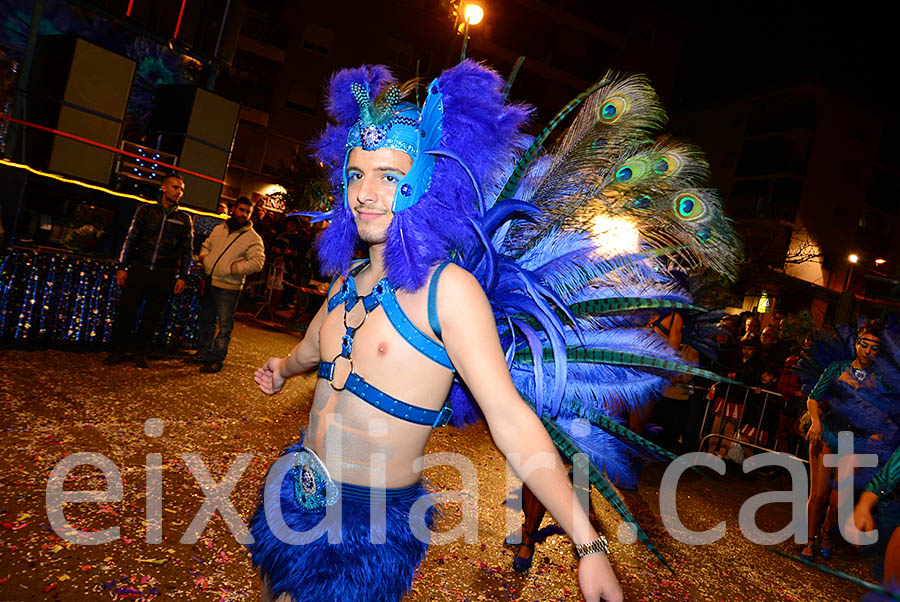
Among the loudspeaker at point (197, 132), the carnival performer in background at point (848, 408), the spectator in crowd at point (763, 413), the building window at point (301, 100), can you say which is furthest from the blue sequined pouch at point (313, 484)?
the building window at point (301, 100)

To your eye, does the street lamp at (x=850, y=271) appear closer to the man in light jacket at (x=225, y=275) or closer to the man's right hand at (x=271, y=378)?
the man in light jacket at (x=225, y=275)

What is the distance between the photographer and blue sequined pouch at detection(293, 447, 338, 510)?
63.4 inches

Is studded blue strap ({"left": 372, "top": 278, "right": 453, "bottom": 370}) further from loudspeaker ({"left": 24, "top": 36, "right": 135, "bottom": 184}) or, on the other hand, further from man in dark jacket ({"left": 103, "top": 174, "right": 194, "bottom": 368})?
loudspeaker ({"left": 24, "top": 36, "right": 135, "bottom": 184})

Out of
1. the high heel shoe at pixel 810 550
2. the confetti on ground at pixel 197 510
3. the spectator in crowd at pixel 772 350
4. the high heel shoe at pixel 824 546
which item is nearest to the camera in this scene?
the confetti on ground at pixel 197 510

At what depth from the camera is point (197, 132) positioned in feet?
30.7

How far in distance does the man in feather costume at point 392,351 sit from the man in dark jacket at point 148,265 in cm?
541

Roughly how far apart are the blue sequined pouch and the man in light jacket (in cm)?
552

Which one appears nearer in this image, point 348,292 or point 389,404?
point 389,404

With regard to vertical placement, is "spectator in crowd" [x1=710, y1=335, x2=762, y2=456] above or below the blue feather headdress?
below

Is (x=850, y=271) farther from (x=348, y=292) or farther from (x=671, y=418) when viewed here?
(x=348, y=292)

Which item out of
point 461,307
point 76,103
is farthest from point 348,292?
point 76,103

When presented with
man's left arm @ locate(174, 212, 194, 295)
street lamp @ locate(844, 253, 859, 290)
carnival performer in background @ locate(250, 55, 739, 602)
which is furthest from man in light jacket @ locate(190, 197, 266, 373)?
street lamp @ locate(844, 253, 859, 290)

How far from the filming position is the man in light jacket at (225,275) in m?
6.84

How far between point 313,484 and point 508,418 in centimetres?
65
